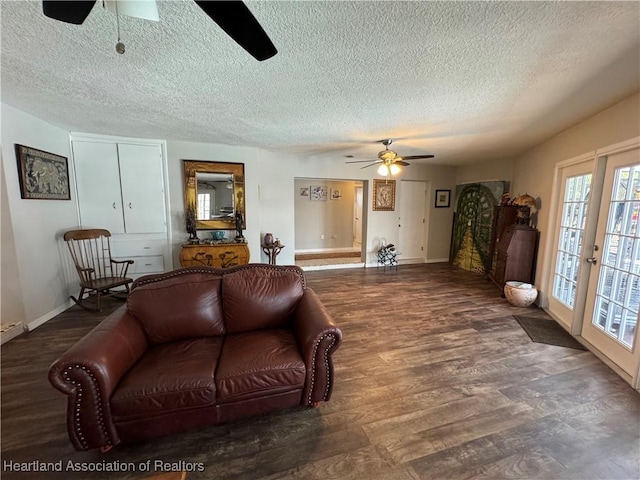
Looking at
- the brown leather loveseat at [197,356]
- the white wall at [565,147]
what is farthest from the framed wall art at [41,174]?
the white wall at [565,147]

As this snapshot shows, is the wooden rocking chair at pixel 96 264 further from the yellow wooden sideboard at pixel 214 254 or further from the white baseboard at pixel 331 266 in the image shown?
the white baseboard at pixel 331 266

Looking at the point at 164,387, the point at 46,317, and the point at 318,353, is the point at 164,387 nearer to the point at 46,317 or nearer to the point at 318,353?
the point at 318,353

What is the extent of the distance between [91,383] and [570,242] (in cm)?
463

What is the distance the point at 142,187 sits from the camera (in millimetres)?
4023

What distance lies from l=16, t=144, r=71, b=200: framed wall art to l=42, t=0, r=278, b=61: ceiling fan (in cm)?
261

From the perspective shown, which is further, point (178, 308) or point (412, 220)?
point (412, 220)

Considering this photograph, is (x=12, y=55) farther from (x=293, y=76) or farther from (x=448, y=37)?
(x=448, y=37)

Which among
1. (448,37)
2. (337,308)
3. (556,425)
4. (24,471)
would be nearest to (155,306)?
(24,471)

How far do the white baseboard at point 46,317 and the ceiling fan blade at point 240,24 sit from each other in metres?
3.75

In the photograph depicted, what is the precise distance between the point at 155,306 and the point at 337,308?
7.44 feet

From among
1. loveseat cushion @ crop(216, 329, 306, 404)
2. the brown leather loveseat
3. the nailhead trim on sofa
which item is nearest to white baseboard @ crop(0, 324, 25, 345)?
the brown leather loveseat

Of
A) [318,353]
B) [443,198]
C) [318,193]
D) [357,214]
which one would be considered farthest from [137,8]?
[357,214]

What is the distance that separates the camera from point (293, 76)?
2.06 metres

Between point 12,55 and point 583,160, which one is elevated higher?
point 12,55
